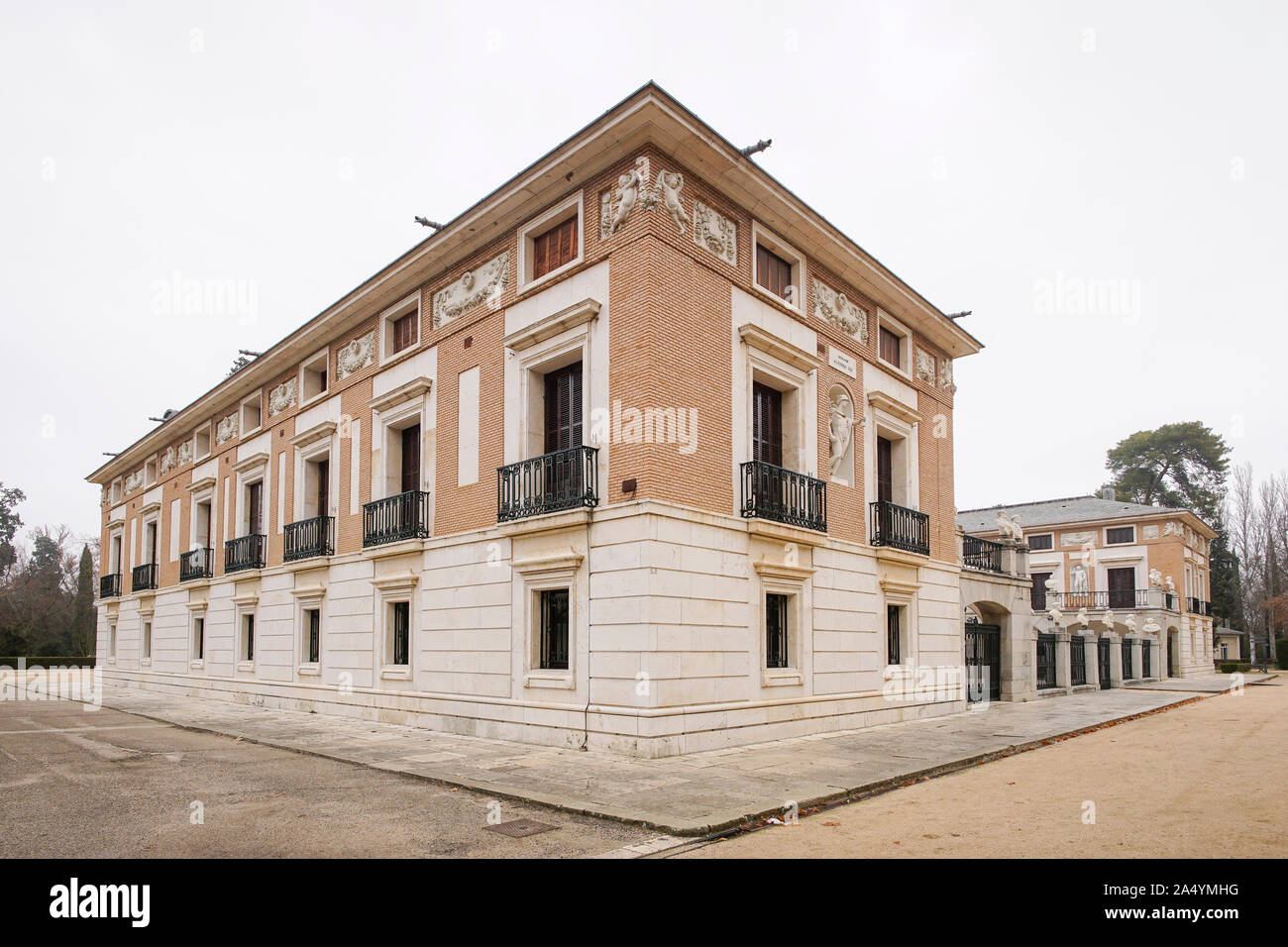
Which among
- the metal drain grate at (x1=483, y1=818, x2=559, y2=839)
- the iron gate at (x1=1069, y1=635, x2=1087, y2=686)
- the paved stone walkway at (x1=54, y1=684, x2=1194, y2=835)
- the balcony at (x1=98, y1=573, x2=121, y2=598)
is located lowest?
the iron gate at (x1=1069, y1=635, x2=1087, y2=686)

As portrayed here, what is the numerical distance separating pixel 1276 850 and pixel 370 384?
1826 cm

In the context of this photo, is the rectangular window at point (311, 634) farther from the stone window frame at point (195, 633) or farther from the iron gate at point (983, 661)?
the iron gate at point (983, 661)

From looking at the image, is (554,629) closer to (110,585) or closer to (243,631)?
(243,631)

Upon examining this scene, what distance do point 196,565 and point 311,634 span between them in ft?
29.8

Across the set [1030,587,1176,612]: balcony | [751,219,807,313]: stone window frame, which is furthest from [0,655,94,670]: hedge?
[1030,587,1176,612]: balcony

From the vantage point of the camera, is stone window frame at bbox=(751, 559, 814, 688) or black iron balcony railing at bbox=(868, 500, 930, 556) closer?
stone window frame at bbox=(751, 559, 814, 688)

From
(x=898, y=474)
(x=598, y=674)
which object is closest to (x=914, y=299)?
(x=898, y=474)

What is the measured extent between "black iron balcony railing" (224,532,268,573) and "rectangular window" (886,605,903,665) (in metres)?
16.6

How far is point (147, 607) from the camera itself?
32.4 meters

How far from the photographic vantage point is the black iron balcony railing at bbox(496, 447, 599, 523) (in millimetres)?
13828

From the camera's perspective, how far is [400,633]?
1836cm

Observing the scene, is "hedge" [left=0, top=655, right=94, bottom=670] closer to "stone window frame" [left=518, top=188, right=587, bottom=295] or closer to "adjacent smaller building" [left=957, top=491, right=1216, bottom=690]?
"stone window frame" [left=518, top=188, right=587, bottom=295]

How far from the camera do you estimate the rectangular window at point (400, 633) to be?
59.6ft
